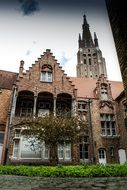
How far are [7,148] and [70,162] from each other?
6.05 meters

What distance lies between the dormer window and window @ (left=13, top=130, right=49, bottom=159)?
A: 716 centimetres

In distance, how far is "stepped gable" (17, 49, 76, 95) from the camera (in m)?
23.6

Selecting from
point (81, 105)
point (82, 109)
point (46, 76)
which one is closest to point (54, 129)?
point (82, 109)

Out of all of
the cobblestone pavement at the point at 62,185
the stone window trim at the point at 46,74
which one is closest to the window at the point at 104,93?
the stone window trim at the point at 46,74

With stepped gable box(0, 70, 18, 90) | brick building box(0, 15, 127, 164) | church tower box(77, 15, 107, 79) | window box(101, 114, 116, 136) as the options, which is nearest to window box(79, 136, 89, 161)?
brick building box(0, 15, 127, 164)

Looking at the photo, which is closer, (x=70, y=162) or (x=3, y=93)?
(x=70, y=162)

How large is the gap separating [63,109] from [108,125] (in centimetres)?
555

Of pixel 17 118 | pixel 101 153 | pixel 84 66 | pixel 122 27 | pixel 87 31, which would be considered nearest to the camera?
pixel 122 27

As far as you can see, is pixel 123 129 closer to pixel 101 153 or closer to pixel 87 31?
pixel 101 153

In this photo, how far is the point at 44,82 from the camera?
24.2 metres

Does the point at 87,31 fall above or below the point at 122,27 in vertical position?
above

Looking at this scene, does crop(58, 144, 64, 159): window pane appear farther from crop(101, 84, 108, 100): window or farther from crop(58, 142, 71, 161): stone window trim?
crop(101, 84, 108, 100): window

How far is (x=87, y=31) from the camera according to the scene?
74.6 m

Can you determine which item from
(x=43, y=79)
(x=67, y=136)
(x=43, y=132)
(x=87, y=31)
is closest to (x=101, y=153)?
(x=67, y=136)
